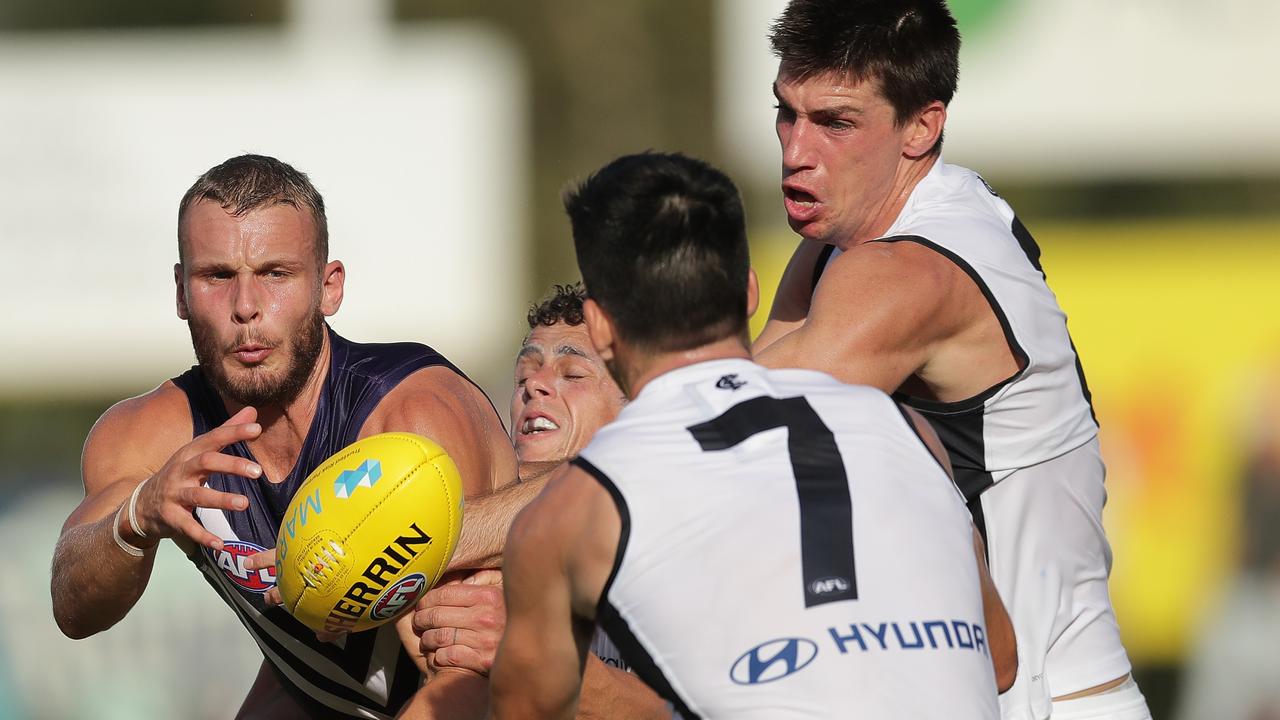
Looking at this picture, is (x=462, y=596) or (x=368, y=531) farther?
(x=462, y=596)

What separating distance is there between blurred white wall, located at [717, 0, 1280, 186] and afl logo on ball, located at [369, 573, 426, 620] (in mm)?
9629

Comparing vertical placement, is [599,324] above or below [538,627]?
above

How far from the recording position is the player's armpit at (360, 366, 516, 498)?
506 centimetres

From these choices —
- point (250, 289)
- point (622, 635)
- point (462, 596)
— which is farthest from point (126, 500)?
point (622, 635)

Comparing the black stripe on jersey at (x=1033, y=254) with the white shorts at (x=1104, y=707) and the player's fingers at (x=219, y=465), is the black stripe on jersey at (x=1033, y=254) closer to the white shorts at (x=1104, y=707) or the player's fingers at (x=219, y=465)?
the white shorts at (x=1104, y=707)

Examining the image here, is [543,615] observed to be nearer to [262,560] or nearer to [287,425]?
[262,560]

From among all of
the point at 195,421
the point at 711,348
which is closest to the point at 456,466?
the point at 195,421

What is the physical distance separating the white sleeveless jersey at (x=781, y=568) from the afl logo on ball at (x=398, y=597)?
123cm

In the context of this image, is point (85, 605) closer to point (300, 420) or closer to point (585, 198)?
point (300, 420)

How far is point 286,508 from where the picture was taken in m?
5.22

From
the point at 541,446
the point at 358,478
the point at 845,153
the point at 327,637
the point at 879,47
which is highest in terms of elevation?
the point at 879,47

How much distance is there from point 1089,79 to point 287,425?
33.4 feet

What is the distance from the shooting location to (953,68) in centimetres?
502

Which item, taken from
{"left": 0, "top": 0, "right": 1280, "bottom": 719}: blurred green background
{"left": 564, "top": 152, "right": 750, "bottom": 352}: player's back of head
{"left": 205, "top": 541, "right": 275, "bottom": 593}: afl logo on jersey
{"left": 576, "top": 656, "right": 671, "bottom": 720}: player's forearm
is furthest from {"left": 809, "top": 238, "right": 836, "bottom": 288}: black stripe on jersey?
{"left": 0, "top": 0, "right": 1280, "bottom": 719}: blurred green background
